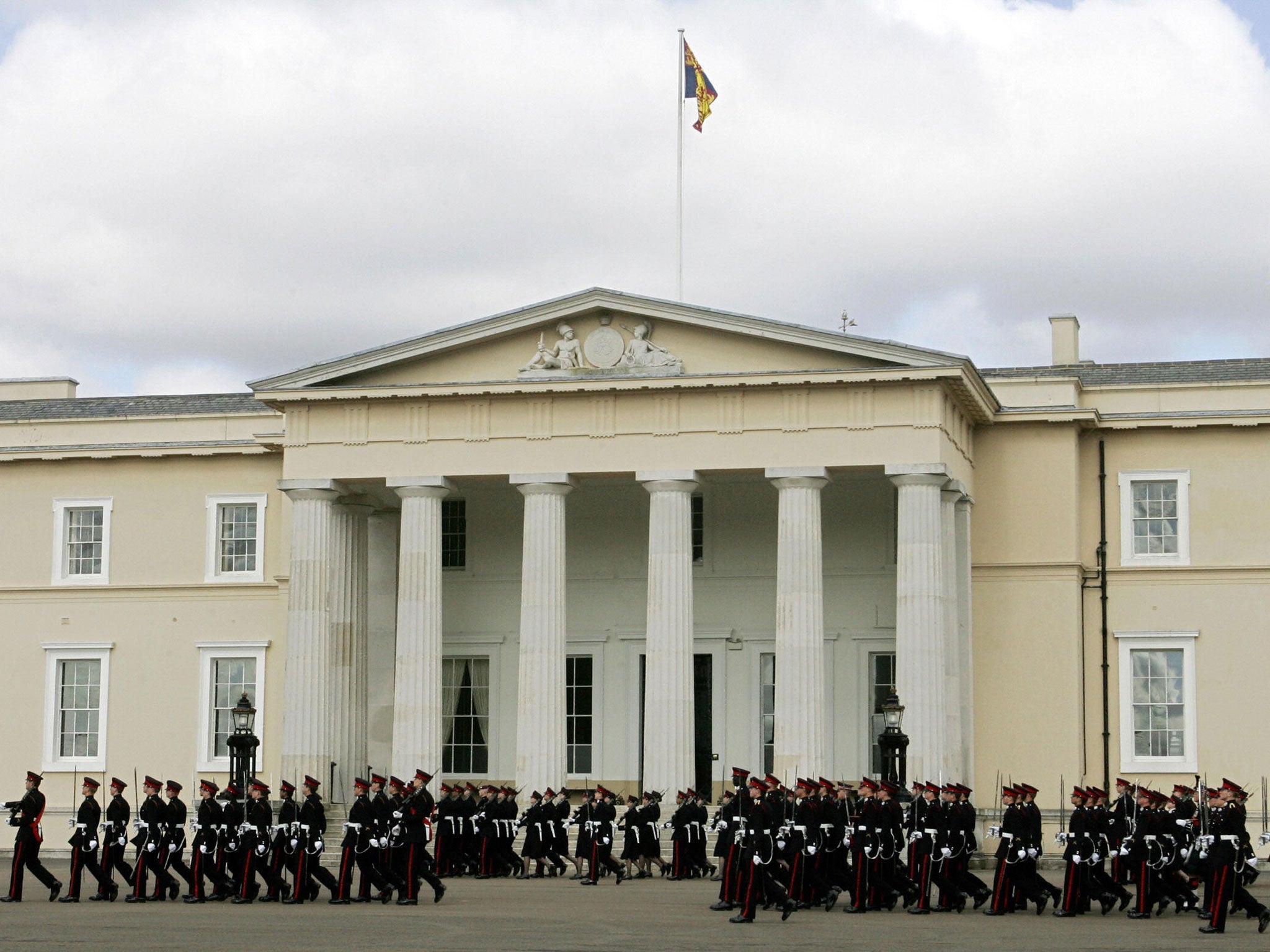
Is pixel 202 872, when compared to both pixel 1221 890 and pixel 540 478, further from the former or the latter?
pixel 1221 890

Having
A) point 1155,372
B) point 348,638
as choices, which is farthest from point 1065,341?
point 348,638

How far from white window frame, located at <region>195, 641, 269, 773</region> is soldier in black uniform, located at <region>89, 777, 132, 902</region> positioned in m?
12.2

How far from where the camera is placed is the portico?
32969 mm

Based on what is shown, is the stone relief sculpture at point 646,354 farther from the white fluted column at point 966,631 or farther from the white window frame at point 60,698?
the white window frame at point 60,698

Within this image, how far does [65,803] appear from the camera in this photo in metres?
38.7

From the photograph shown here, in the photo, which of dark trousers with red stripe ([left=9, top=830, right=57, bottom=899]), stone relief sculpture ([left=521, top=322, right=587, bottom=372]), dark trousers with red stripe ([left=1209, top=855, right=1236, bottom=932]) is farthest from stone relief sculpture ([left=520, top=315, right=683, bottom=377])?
dark trousers with red stripe ([left=1209, top=855, right=1236, bottom=932])

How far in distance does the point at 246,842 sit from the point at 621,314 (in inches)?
499

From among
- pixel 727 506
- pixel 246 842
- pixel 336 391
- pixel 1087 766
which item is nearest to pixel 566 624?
pixel 727 506

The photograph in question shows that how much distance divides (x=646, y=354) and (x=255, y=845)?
1227cm

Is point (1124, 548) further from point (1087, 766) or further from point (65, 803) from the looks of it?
Result: point (65, 803)

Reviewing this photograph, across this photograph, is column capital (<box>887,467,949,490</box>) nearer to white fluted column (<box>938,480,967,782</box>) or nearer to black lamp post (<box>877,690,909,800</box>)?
white fluted column (<box>938,480,967,782</box>)

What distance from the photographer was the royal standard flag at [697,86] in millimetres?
37625

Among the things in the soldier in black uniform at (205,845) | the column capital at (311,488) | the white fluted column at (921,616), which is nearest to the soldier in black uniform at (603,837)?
the white fluted column at (921,616)

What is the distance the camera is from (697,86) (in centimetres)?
3784
